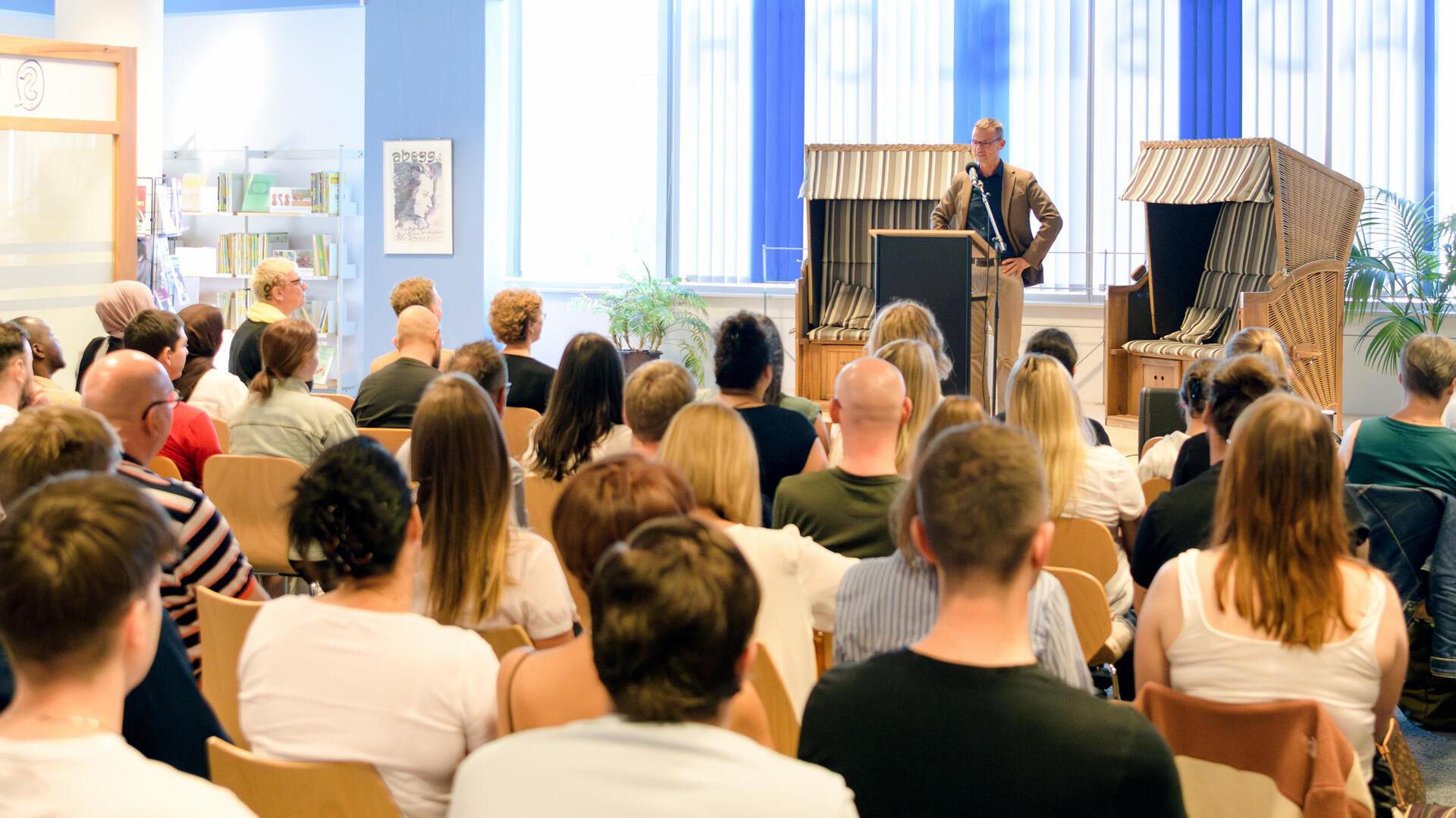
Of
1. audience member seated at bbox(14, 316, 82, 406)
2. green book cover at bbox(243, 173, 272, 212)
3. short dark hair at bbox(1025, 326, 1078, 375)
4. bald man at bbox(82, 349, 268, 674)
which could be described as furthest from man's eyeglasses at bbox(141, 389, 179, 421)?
green book cover at bbox(243, 173, 272, 212)

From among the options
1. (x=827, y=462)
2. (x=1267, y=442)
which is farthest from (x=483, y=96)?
(x=1267, y=442)

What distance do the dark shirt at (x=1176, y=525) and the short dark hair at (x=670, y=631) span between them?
1.84 meters

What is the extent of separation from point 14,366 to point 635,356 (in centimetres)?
607

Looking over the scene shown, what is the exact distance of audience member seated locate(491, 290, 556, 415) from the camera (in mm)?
5293

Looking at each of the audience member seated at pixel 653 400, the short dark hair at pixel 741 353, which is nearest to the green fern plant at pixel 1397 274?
the short dark hair at pixel 741 353

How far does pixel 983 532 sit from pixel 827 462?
8.68 feet

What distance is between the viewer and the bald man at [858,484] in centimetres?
297

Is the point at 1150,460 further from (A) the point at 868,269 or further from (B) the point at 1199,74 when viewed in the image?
(B) the point at 1199,74

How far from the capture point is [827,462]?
424 centimetres

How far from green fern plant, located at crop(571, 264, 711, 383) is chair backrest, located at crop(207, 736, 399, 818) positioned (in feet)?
27.2

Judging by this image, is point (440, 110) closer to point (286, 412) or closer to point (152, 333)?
point (152, 333)

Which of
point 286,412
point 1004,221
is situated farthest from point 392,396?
point 1004,221

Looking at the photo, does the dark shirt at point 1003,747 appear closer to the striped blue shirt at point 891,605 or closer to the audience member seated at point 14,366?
the striped blue shirt at point 891,605

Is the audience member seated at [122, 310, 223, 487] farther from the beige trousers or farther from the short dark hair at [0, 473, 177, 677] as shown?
the beige trousers
